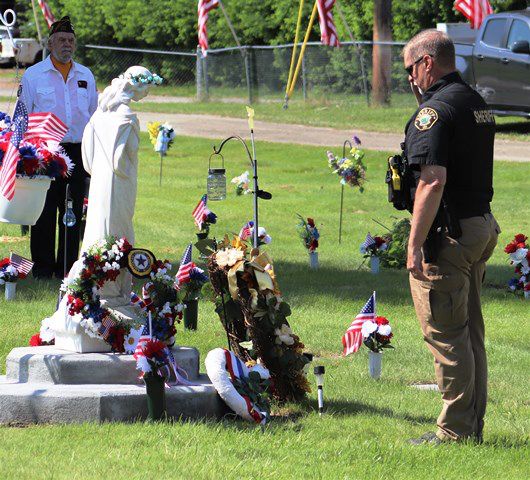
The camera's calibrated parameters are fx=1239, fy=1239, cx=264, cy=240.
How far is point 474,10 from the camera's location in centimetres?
2505

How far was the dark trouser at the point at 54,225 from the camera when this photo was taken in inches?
445

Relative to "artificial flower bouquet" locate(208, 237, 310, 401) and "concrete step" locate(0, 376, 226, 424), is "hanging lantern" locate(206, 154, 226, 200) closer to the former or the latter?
"artificial flower bouquet" locate(208, 237, 310, 401)

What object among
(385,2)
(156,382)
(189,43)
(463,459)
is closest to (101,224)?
(156,382)

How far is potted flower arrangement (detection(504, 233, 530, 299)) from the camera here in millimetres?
11602

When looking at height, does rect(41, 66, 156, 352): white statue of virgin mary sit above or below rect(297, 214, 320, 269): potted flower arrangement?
above

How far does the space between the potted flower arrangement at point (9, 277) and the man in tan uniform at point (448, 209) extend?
16.2ft

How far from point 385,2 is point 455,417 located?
72.6 feet

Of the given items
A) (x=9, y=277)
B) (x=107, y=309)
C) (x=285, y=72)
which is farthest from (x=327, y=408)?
(x=285, y=72)

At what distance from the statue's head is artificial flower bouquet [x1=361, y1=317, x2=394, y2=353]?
218 centimetres

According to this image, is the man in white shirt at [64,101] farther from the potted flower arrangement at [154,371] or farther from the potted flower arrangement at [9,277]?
the potted flower arrangement at [154,371]

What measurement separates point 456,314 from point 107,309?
2115 millimetres

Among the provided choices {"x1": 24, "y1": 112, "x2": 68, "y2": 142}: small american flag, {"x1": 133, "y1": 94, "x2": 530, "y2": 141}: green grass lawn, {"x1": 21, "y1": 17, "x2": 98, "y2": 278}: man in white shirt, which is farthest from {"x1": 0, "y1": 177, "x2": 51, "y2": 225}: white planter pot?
{"x1": 133, "y1": 94, "x2": 530, "y2": 141}: green grass lawn

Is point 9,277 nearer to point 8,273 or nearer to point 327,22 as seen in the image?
point 8,273

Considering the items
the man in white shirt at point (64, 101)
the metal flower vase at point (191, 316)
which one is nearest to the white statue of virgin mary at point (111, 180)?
the metal flower vase at point (191, 316)
